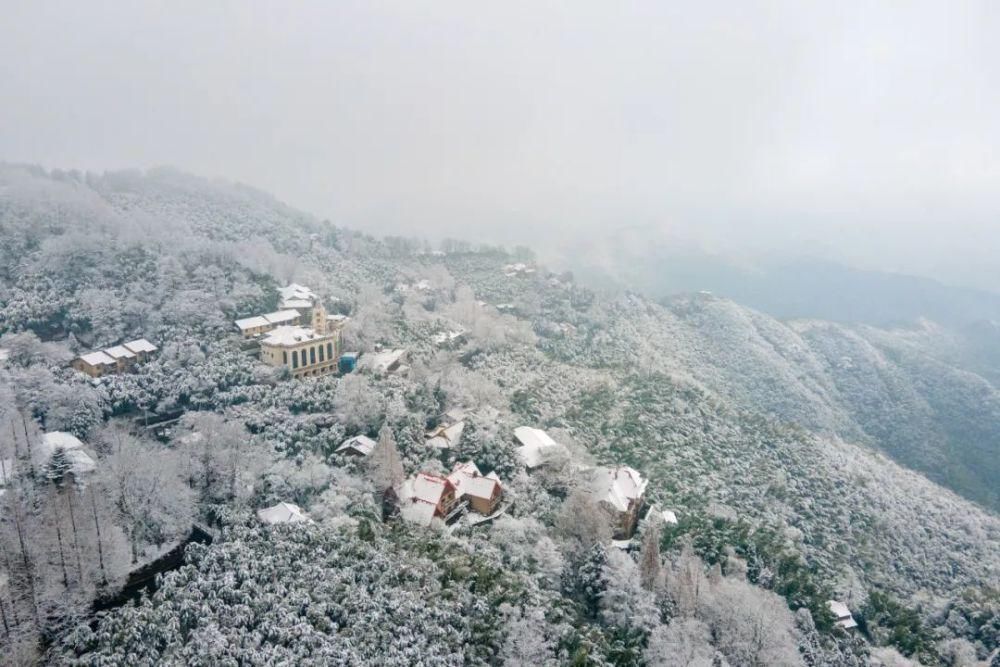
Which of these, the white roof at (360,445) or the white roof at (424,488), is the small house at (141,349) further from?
the white roof at (424,488)

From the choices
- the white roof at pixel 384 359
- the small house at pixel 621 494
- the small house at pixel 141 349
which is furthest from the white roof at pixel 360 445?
the small house at pixel 141 349

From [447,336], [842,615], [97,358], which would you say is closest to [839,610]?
[842,615]

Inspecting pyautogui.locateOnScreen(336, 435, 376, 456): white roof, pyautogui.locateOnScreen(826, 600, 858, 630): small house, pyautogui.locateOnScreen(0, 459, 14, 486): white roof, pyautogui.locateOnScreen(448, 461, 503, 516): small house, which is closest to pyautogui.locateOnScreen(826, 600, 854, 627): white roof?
pyautogui.locateOnScreen(826, 600, 858, 630): small house

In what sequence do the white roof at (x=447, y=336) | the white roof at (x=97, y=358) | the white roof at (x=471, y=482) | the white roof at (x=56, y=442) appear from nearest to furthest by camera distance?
the white roof at (x=56, y=442), the white roof at (x=471, y=482), the white roof at (x=97, y=358), the white roof at (x=447, y=336)

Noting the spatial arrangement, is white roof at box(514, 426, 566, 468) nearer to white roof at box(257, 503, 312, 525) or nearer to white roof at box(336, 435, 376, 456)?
white roof at box(336, 435, 376, 456)

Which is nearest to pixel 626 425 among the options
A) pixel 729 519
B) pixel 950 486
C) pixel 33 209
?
pixel 729 519

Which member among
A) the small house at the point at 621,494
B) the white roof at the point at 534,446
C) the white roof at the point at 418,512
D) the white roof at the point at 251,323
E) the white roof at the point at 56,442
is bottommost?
the small house at the point at 621,494
